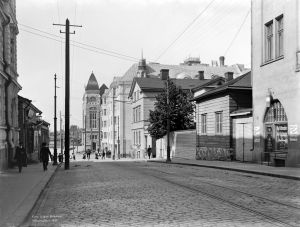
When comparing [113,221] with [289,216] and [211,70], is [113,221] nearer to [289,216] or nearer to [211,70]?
[289,216]

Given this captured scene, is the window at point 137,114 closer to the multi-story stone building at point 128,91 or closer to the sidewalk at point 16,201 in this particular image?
the multi-story stone building at point 128,91

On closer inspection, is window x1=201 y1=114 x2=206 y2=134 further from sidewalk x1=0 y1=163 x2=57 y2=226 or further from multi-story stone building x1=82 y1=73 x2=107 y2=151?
multi-story stone building x1=82 y1=73 x2=107 y2=151

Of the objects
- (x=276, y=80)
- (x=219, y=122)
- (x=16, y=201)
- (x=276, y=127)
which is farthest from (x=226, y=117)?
(x=16, y=201)

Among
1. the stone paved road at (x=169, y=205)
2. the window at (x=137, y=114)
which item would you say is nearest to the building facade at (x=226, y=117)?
the stone paved road at (x=169, y=205)

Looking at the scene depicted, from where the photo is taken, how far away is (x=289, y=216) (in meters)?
8.59

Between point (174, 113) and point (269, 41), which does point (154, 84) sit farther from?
point (269, 41)

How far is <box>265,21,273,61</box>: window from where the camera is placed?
83.8ft

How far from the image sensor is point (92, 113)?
13425 cm

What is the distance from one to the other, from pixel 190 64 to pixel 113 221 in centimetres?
9057

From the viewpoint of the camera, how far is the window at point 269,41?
25.5m

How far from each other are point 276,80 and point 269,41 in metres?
2.71

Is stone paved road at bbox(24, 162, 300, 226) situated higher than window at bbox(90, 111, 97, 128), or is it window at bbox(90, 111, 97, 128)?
window at bbox(90, 111, 97, 128)

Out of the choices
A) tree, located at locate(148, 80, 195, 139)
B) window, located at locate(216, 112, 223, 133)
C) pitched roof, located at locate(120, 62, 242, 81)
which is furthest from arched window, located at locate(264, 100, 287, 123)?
pitched roof, located at locate(120, 62, 242, 81)

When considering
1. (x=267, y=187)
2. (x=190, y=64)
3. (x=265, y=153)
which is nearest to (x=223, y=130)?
(x=265, y=153)
